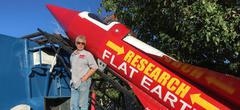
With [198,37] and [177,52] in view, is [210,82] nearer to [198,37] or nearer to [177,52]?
[198,37]

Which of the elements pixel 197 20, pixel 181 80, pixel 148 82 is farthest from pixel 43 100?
pixel 197 20

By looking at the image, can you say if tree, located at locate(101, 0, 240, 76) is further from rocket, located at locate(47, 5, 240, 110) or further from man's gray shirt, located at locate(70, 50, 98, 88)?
man's gray shirt, located at locate(70, 50, 98, 88)

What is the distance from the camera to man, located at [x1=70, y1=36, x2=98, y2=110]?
7.68m

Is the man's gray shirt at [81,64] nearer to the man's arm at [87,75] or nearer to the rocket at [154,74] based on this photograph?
the man's arm at [87,75]

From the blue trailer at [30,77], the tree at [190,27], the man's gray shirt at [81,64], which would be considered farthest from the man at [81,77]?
the tree at [190,27]

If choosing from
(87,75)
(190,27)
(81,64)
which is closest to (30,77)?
(81,64)

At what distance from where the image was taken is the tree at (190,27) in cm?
852

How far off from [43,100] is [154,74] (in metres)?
2.13

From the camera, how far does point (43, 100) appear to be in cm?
900

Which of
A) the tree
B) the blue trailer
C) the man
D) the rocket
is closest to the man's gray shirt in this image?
the man

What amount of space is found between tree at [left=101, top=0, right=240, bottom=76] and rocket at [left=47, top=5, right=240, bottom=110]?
2.60 ft

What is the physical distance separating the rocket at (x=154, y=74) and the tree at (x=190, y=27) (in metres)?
0.79

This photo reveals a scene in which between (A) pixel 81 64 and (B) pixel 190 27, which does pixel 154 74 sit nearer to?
(B) pixel 190 27

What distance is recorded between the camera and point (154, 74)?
8430mm
